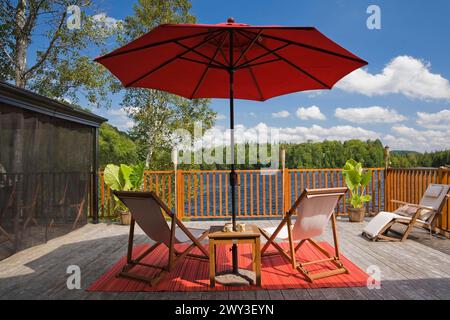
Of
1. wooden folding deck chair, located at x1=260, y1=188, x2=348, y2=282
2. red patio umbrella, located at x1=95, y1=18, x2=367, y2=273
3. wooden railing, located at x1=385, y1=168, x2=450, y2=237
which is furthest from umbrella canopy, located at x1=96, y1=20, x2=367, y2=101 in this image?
A: wooden railing, located at x1=385, y1=168, x2=450, y2=237

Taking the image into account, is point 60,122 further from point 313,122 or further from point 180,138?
point 313,122

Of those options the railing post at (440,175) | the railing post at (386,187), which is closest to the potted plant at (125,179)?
the railing post at (386,187)

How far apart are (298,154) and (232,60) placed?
19.5 meters

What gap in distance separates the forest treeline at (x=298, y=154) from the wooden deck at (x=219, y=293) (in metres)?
7.67

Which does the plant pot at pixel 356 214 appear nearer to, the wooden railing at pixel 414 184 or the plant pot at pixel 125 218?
the wooden railing at pixel 414 184

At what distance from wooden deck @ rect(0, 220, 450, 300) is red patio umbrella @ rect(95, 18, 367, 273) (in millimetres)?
970

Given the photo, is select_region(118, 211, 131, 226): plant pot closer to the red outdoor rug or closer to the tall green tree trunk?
the red outdoor rug

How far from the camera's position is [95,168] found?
637cm

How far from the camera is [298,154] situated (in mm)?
21891

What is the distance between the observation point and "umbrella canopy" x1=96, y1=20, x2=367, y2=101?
259 cm

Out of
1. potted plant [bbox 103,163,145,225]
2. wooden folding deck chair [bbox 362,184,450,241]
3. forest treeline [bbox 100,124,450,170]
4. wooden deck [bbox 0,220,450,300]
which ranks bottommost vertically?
wooden deck [bbox 0,220,450,300]

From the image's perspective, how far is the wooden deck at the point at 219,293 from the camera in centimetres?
269
